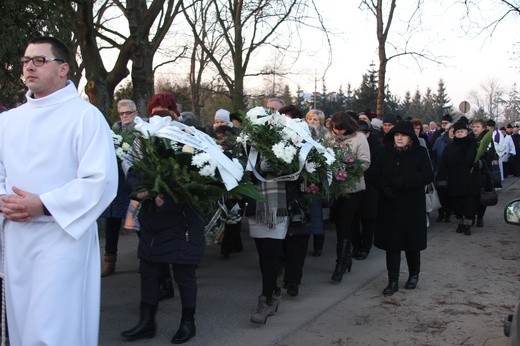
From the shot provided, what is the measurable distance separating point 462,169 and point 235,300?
18.2 feet

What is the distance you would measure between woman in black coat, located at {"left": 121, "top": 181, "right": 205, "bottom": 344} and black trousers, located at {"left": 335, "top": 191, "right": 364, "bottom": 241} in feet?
8.29

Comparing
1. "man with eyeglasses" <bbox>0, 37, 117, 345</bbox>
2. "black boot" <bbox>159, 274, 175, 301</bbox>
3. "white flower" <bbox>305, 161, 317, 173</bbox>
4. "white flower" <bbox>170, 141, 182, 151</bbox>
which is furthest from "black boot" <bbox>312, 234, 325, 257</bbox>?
"man with eyeglasses" <bbox>0, 37, 117, 345</bbox>

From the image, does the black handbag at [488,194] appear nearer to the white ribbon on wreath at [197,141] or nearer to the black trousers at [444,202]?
the black trousers at [444,202]

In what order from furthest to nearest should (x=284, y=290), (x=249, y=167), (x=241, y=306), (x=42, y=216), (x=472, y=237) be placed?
(x=472, y=237) < (x=284, y=290) < (x=241, y=306) < (x=249, y=167) < (x=42, y=216)

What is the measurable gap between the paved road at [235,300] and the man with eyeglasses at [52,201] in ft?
5.27

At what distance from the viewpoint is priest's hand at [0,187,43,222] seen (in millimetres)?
3236

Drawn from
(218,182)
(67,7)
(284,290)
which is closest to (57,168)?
(218,182)

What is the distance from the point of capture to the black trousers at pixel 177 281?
486 cm

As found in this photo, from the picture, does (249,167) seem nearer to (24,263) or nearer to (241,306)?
(241,306)

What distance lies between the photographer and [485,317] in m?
5.62

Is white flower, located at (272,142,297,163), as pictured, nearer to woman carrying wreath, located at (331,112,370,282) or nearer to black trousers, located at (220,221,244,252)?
woman carrying wreath, located at (331,112,370,282)

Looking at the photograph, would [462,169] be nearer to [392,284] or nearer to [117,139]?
[392,284]

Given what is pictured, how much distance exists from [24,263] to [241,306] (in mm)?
2904

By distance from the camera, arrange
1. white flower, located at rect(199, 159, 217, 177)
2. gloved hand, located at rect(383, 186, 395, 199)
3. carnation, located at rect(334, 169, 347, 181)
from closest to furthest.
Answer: white flower, located at rect(199, 159, 217, 177)
carnation, located at rect(334, 169, 347, 181)
gloved hand, located at rect(383, 186, 395, 199)
